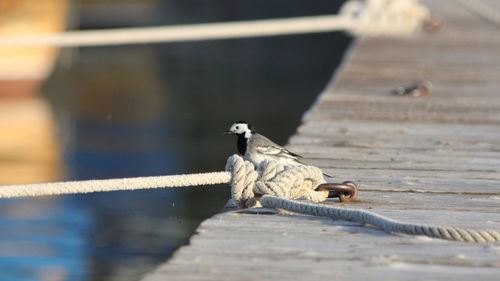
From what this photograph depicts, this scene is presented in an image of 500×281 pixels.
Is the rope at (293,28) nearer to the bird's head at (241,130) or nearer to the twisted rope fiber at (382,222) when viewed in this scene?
the bird's head at (241,130)

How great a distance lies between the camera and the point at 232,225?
3.89m

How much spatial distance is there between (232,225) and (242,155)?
66 cm

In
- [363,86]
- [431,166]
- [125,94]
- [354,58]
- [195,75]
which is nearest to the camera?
[431,166]

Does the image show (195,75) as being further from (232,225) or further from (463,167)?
(232,225)

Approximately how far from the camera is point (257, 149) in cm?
437

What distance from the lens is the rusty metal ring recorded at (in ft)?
13.9

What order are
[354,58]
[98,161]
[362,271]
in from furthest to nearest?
[98,161] → [354,58] → [362,271]

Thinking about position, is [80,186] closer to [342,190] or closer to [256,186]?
[256,186]

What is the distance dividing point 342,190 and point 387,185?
47 cm

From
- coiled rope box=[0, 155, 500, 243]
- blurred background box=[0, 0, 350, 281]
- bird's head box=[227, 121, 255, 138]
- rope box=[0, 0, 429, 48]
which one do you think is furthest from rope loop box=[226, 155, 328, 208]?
rope box=[0, 0, 429, 48]

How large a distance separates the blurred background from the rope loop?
7.75 feet

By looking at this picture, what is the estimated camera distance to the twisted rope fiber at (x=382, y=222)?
3717mm

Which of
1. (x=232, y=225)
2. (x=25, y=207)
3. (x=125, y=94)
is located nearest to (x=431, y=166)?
(x=232, y=225)

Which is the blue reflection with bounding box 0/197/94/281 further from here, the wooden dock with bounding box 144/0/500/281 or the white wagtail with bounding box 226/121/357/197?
the white wagtail with bounding box 226/121/357/197
